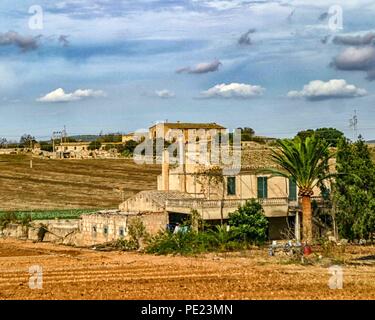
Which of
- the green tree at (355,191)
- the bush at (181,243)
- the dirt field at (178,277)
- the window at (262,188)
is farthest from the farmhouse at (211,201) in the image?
the dirt field at (178,277)

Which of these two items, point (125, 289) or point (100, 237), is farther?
point (100, 237)

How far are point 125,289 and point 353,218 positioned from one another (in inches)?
674

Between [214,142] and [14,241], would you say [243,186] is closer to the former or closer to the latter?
[214,142]

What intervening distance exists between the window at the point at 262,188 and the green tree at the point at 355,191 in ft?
13.5

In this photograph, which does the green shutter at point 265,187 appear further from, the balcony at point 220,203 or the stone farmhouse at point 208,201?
the balcony at point 220,203

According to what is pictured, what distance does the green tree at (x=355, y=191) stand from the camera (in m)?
36.1

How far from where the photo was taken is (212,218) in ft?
121

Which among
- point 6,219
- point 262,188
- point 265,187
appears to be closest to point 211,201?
point 262,188

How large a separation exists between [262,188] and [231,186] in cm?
163

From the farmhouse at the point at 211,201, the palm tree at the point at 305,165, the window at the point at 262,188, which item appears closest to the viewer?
the palm tree at the point at 305,165

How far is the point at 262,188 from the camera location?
40.1 meters
